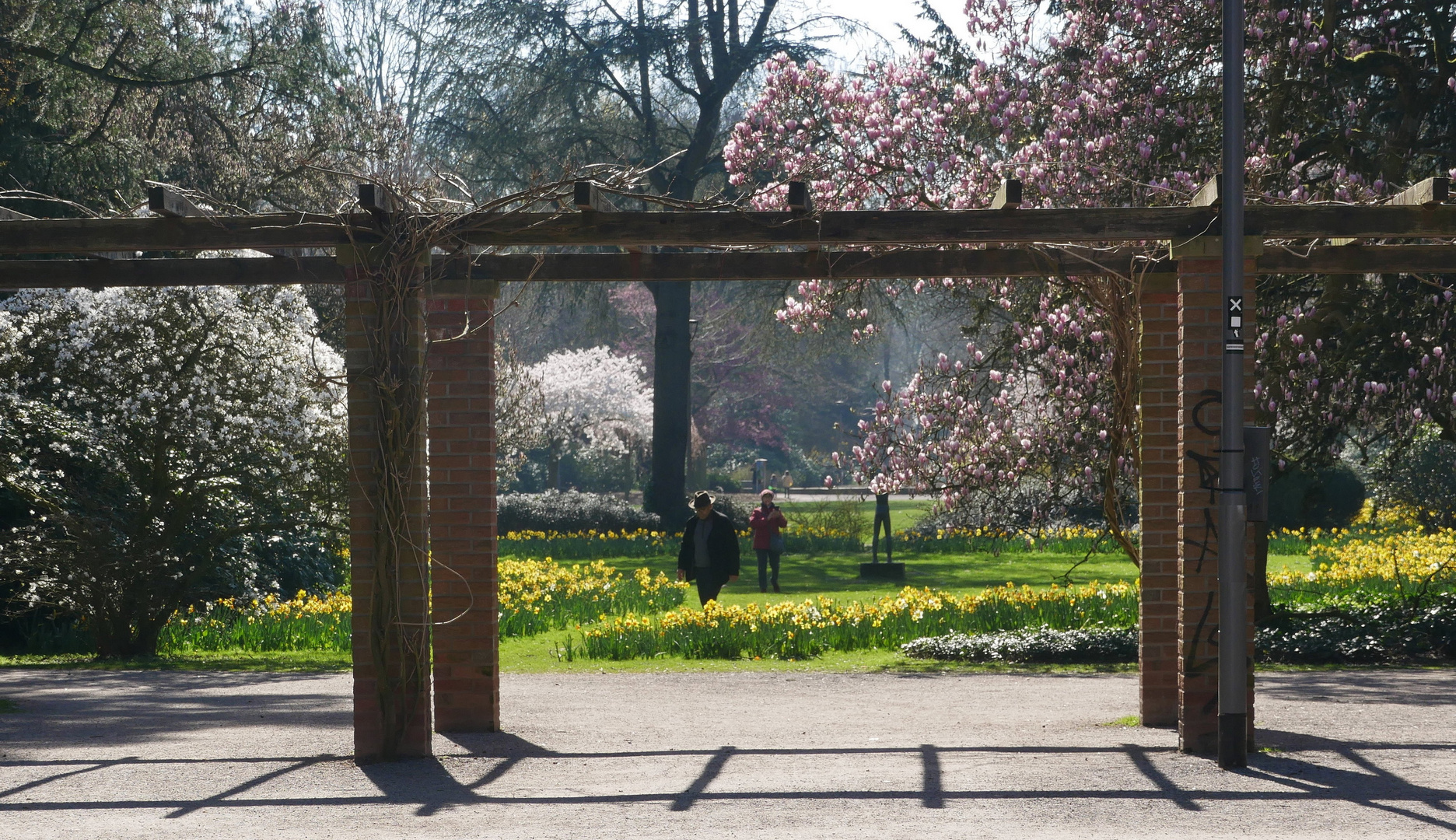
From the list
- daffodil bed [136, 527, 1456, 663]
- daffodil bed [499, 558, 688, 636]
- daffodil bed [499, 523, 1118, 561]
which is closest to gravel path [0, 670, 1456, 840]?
daffodil bed [136, 527, 1456, 663]

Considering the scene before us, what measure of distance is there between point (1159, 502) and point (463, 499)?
415cm

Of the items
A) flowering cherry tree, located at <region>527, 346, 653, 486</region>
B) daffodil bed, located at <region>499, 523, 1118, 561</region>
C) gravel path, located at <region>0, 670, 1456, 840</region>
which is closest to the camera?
gravel path, located at <region>0, 670, 1456, 840</region>

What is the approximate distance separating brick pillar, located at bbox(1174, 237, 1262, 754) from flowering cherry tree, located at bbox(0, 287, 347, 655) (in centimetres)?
802

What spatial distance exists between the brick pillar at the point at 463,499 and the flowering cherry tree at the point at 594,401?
30933 mm

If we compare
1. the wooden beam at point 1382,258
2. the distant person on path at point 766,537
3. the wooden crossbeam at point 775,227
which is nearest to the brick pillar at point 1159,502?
the wooden beam at point 1382,258

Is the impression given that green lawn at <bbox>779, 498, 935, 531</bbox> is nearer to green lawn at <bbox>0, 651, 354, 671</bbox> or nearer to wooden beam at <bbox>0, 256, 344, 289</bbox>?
green lawn at <bbox>0, 651, 354, 671</bbox>

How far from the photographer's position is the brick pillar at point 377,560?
7.10m

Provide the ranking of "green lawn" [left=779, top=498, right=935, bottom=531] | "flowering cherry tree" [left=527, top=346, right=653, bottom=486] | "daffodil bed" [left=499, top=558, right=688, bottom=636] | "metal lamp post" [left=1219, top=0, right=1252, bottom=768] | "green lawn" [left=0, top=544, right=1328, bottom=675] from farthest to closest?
1. "flowering cherry tree" [left=527, top=346, right=653, bottom=486]
2. "green lawn" [left=779, top=498, right=935, bottom=531]
3. "daffodil bed" [left=499, top=558, right=688, bottom=636]
4. "green lawn" [left=0, top=544, right=1328, bottom=675]
5. "metal lamp post" [left=1219, top=0, right=1252, bottom=768]

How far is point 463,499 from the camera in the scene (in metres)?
7.96

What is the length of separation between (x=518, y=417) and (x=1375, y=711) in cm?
2206

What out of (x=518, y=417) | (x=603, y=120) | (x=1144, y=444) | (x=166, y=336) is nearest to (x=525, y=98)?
(x=603, y=120)

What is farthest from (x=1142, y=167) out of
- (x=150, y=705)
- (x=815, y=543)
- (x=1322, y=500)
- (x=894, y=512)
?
(x=894, y=512)

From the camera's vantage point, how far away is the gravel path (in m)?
5.75

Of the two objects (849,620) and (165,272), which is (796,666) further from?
(165,272)
